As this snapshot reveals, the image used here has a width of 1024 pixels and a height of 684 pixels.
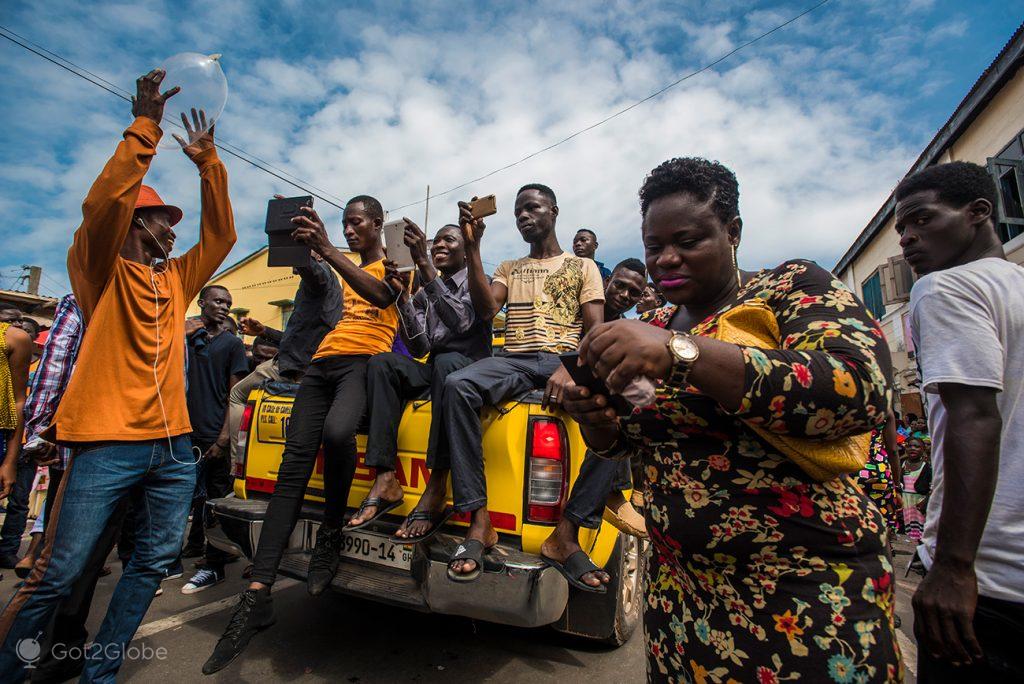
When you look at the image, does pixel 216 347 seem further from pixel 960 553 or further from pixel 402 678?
pixel 960 553

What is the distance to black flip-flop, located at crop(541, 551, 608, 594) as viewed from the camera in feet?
7.55

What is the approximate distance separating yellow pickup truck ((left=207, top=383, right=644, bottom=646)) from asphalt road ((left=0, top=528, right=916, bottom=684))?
0.26 meters

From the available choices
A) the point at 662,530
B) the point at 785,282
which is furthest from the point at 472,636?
the point at 785,282

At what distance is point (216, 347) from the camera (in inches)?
181

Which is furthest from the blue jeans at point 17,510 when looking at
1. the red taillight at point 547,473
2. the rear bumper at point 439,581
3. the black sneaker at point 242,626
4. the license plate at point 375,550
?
the red taillight at point 547,473

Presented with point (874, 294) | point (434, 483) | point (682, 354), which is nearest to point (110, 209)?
point (434, 483)

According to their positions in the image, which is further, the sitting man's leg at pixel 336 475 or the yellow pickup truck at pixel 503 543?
the sitting man's leg at pixel 336 475

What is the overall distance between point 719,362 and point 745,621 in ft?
1.97

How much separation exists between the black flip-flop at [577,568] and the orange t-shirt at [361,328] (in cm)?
158

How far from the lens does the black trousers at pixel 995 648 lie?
129cm

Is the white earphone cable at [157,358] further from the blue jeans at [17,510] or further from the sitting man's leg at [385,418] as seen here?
the blue jeans at [17,510]

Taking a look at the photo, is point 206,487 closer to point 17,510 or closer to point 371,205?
point 17,510

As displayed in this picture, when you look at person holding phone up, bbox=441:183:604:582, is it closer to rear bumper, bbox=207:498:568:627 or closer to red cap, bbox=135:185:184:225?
rear bumper, bbox=207:498:568:627

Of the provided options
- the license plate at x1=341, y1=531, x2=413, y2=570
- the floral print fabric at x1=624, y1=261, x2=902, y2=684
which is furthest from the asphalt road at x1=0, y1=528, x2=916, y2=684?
the floral print fabric at x1=624, y1=261, x2=902, y2=684
